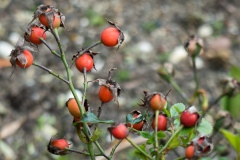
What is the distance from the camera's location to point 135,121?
2.93 ft

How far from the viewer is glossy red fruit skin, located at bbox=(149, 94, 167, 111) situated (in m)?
0.84

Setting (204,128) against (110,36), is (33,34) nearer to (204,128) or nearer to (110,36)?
(110,36)

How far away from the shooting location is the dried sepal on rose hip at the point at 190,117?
2.68ft

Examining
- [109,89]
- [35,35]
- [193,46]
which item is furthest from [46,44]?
[193,46]

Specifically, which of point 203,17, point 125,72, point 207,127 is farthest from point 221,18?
point 207,127

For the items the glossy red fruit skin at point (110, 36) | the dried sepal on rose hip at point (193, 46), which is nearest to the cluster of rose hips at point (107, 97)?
the glossy red fruit skin at point (110, 36)

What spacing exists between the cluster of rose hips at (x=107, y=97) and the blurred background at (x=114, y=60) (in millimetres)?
933

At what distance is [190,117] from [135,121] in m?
0.12

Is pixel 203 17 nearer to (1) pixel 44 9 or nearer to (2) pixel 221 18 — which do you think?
(2) pixel 221 18

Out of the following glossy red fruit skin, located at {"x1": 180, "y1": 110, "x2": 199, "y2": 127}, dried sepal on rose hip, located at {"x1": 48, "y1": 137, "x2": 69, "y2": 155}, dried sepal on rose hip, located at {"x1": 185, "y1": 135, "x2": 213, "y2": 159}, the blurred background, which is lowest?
dried sepal on rose hip, located at {"x1": 185, "y1": 135, "x2": 213, "y2": 159}

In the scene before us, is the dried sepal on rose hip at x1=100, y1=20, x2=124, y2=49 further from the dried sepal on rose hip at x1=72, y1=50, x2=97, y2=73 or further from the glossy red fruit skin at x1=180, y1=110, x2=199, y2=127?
the glossy red fruit skin at x1=180, y1=110, x2=199, y2=127

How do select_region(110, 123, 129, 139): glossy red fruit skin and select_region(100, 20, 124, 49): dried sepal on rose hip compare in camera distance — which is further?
select_region(100, 20, 124, 49): dried sepal on rose hip

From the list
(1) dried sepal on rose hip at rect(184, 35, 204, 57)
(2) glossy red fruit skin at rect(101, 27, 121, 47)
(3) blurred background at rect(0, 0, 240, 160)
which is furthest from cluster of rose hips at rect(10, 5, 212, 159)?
(3) blurred background at rect(0, 0, 240, 160)

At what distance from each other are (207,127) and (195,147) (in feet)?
0.27
